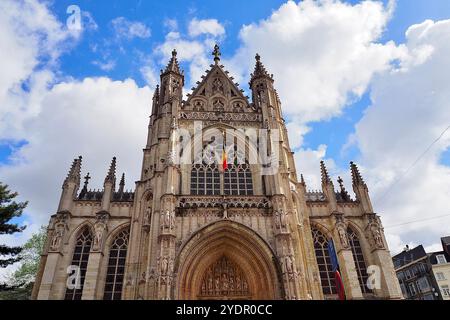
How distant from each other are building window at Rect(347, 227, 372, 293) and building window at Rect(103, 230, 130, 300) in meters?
15.7

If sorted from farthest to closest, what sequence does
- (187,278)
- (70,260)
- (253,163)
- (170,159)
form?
1. (253,163)
2. (170,159)
3. (70,260)
4. (187,278)

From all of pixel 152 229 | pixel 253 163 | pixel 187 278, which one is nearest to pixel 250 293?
pixel 187 278

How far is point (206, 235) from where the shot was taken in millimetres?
19125

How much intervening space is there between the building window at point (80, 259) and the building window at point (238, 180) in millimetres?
9980

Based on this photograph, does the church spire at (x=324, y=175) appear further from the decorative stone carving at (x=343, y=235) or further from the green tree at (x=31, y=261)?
the green tree at (x=31, y=261)

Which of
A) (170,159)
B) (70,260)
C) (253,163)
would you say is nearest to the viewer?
(70,260)

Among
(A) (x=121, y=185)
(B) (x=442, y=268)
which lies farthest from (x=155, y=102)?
(B) (x=442, y=268)

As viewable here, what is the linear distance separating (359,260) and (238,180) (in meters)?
10.1

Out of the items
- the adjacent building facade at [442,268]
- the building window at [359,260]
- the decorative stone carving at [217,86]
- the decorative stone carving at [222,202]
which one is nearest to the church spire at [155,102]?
the decorative stone carving at [217,86]

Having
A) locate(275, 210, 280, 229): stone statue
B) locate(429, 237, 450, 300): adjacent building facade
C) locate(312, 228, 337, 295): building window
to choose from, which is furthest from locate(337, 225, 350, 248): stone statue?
locate(429, 237, 450, 300): adjacent building facade

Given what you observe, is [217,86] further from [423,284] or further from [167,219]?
[423,284]
